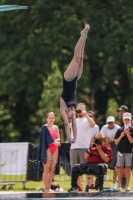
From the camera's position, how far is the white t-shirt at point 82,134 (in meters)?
17.0

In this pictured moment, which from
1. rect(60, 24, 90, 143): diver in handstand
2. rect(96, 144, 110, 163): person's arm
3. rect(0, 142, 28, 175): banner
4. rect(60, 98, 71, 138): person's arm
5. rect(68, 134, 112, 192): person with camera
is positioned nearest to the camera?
rect(60, 24, 90, 143): diver in handstand

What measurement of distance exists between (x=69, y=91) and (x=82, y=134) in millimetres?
3661

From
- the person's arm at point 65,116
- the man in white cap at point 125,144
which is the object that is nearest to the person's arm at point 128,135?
the man in white cap at point 125,144

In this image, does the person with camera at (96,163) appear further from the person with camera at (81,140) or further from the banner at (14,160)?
the banner at (14,160)

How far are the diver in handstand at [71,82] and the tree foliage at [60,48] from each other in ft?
72.5

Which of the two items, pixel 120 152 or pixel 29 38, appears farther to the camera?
pixel 29 38

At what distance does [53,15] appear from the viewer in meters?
38.4

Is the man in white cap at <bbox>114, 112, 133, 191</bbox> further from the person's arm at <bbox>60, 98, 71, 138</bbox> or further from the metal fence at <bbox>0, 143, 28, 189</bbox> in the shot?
the person's arm at <bbox>60, 98, 71, 138</bbox>

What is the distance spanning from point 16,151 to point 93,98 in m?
26.1

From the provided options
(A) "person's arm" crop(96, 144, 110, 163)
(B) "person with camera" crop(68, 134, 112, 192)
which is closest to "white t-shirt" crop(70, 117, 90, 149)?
(B) "person with camera" crop(68, 134, 112, 192)

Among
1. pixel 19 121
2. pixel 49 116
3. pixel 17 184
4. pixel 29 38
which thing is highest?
pixel 29 38

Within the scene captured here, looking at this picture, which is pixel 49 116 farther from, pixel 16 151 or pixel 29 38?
pixel 29 38

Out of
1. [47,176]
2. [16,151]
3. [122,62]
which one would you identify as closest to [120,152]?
[47,176]

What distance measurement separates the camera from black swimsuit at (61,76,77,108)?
13.5 meters
